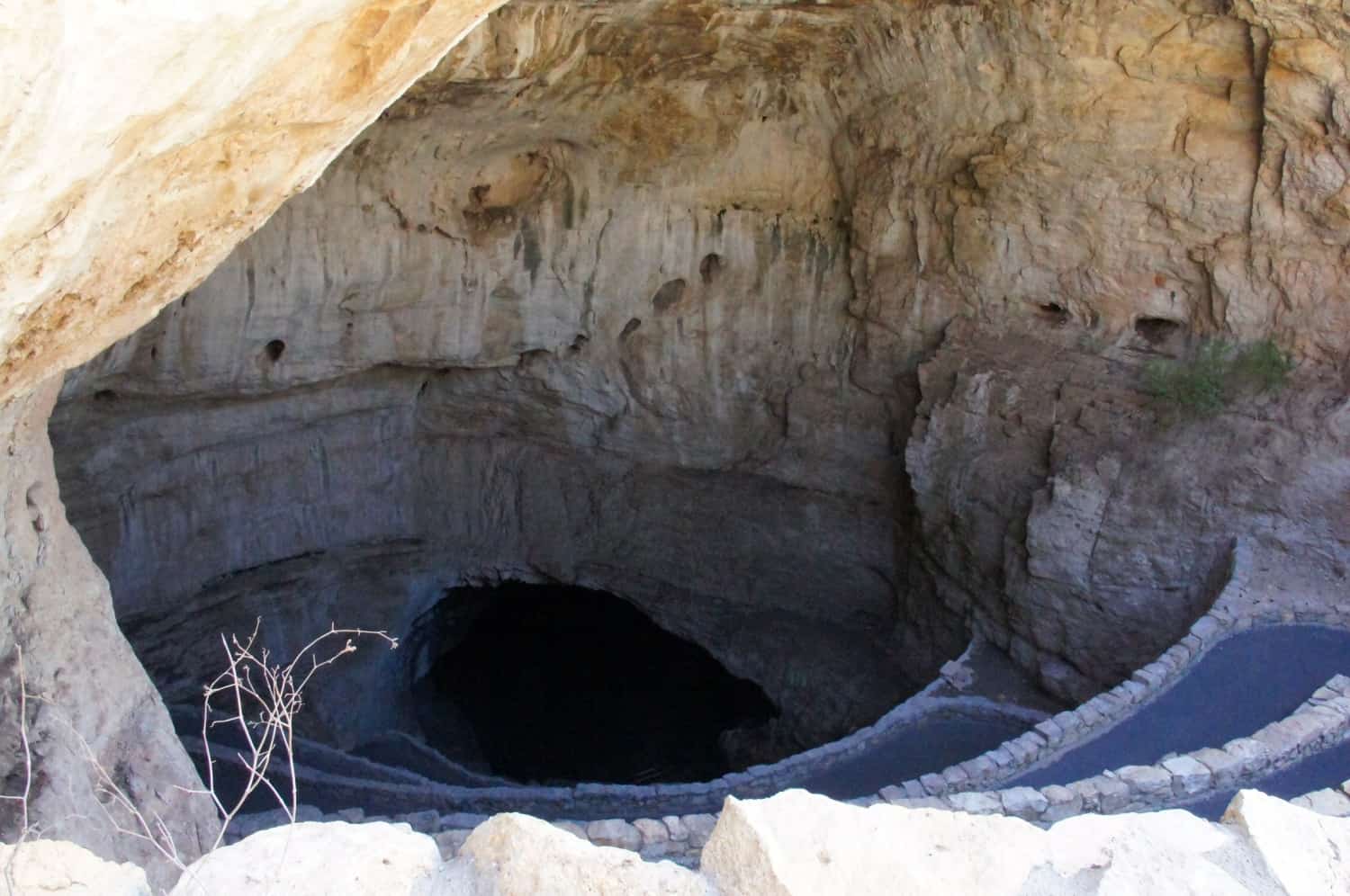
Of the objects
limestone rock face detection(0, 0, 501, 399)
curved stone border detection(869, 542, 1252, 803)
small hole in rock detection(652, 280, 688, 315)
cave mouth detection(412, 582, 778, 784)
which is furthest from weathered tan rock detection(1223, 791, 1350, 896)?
cave mouth detection(412, 582, 778, 784)

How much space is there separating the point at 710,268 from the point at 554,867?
1023cm

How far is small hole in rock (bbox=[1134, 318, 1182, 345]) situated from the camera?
389 inches

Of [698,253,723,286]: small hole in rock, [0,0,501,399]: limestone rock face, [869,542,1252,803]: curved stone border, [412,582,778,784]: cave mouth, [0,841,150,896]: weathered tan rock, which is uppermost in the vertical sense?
[0,0,501,399]: limestone rock face

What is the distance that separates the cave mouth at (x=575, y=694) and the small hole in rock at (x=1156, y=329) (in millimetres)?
5778

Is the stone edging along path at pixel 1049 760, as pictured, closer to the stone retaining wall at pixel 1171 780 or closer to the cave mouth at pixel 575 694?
the stone retaining wall at pixel 1171 780

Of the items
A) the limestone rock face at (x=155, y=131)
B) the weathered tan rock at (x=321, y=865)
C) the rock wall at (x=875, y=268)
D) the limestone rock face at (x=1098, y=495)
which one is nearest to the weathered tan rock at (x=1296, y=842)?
the weathered tan rock at (x=321, y=865)

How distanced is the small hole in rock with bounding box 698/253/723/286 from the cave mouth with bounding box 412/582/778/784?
4.27 m

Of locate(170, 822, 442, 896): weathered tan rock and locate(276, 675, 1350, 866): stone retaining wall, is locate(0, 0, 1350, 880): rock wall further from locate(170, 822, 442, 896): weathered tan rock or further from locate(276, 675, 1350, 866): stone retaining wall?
locate(170, 822, 442, 896): weathered tan rock

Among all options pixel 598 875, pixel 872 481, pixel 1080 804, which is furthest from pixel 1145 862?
pixel 872 481

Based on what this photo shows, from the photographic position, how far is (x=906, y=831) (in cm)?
283

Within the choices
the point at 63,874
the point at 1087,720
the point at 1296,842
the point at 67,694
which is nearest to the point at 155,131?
the point at 63,874

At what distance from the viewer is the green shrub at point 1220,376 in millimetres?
9086

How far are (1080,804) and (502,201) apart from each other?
781 cm

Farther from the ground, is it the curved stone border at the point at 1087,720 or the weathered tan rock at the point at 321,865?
the weathered tan rock at the point at 321,865
